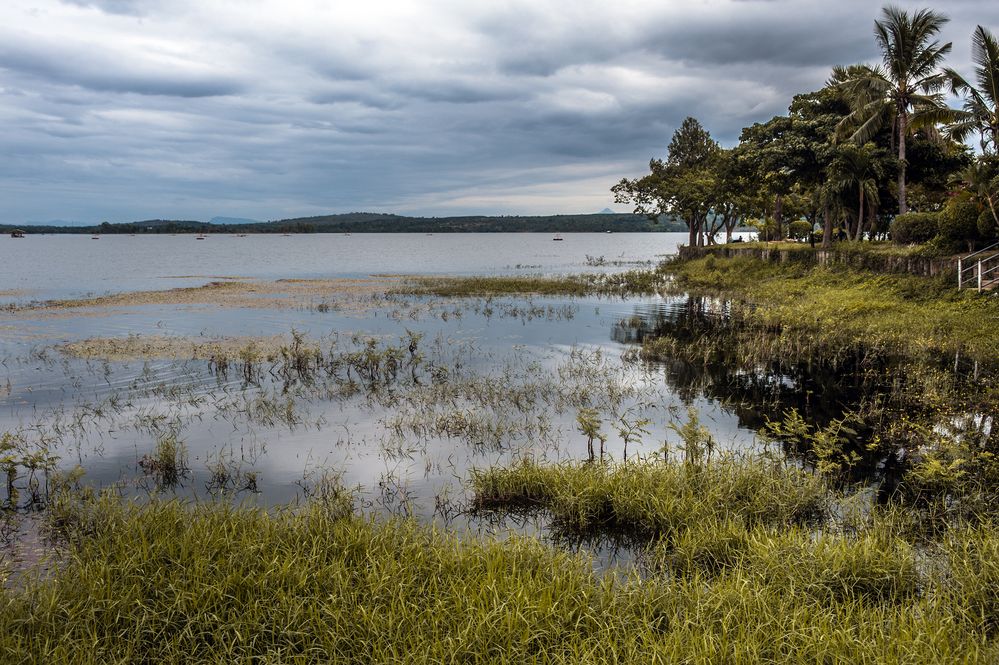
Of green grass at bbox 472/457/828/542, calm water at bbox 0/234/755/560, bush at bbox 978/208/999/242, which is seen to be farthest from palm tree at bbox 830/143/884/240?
green grass at bbox 472/457/828/542

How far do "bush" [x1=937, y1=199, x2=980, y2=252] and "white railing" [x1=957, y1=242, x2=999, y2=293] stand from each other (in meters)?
1.38

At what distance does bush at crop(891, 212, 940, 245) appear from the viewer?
3253 cm

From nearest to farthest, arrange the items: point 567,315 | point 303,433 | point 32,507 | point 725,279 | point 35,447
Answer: point 32,507 < point 35,447 < point 303,433 < point 567,315 < point 725,279

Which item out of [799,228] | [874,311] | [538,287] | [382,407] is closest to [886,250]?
[874,311]

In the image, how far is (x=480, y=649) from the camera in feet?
19.0

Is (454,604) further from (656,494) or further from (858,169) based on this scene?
(858,169)

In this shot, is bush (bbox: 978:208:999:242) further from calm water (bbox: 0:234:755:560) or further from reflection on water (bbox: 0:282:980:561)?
calm water (bbox: 0:234:755:560)

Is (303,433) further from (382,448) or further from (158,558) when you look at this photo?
(158,558)

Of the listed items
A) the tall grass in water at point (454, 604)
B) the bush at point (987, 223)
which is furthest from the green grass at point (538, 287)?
the tall grass in water at point (454, 604)

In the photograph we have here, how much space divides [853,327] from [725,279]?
875 inches

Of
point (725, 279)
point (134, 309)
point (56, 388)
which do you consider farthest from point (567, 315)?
point (134, 309)

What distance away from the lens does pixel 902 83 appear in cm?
3641

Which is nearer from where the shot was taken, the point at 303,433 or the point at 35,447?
the point at 35,447

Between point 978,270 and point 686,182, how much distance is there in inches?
1536
